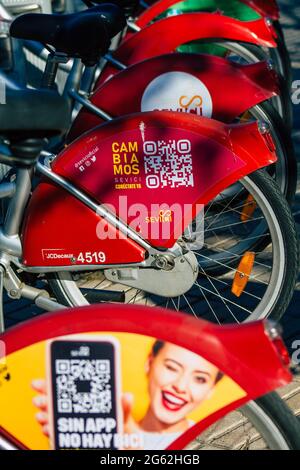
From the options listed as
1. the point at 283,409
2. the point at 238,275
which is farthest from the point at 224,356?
the point at 238,275

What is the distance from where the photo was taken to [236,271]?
4363mm

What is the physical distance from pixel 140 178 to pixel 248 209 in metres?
0.92

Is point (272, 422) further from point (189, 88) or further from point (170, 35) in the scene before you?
point (170, 35)

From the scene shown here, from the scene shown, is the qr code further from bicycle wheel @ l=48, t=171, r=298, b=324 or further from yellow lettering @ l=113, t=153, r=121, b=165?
bicycle wheel @ l=48, t=171, r=298, b=324

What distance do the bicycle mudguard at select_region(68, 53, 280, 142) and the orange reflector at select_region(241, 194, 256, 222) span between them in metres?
0.39

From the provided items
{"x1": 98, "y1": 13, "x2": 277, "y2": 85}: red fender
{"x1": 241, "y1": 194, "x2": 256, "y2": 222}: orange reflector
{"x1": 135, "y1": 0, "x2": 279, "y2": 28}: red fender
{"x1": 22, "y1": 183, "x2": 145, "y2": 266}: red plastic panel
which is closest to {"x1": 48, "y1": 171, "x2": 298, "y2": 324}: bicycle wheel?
{"x1": 241, "y1": 194, "x2": 256, "y2": 222}: orange reflector

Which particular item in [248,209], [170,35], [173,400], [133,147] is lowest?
[248,209]

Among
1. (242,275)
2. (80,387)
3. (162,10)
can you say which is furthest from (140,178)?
(162,10)

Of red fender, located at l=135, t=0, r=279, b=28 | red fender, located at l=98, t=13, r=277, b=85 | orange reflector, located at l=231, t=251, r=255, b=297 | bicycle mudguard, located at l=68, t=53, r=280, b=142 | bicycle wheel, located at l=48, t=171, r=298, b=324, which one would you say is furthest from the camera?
red fender, located at l=135, t=0, r=279, b=28

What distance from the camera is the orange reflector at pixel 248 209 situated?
4473 millimetres

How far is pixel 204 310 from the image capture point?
4727 millimetres

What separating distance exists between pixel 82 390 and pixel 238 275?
201 cm

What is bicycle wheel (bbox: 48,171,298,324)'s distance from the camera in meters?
4.06

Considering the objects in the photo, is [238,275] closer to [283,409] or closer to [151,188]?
[151,188]
